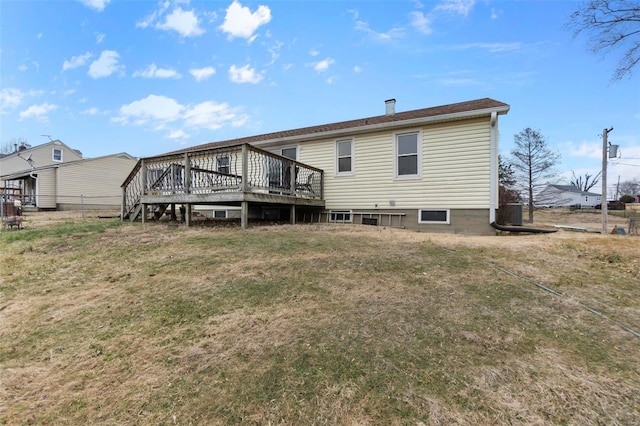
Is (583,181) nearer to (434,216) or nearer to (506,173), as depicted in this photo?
(506,173)

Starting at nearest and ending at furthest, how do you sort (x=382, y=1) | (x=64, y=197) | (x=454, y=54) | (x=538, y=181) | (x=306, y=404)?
(x=306, y=404) < (x=382, y=1) < (x=454, y=54) < (x=64, y=197) < (x=538, y=181)

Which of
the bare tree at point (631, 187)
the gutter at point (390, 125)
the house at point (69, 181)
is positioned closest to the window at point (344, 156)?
the gutter at point (390, 125)

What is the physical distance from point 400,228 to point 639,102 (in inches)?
472

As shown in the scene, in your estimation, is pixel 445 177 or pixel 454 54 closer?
pixel 445 177

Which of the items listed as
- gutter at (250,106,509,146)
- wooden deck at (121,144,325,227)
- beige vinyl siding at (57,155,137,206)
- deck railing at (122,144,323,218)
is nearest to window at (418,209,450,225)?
gutter at (250,106,509,146)

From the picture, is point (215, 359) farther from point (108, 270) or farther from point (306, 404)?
point (108, 270)

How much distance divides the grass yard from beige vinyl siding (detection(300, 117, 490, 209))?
4189 mm

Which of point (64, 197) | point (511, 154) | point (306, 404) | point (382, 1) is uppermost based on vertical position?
point (382, 1)

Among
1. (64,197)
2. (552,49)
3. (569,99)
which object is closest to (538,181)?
(569,99)

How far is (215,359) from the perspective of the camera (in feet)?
7.51

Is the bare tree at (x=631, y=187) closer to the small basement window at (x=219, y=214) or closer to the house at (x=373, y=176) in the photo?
the house at (x=373, y=176)

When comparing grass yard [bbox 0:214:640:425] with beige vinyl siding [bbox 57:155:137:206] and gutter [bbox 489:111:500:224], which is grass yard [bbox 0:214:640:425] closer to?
gutter [bbox 489:111:500:224]

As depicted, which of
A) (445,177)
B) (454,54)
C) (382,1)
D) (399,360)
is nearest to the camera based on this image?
(399,360)

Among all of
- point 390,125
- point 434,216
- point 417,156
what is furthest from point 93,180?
point 434,216
